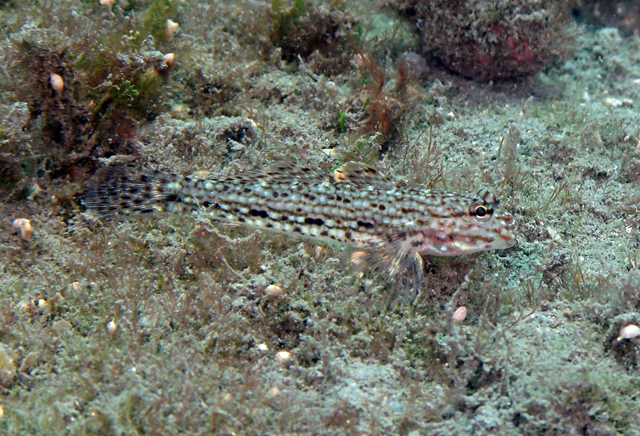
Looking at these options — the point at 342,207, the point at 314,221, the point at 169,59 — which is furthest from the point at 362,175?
the point at 169,59

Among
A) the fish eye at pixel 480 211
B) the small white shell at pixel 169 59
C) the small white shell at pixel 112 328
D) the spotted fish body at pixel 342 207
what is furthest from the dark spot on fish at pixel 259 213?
the small white shell at pixel 169 59

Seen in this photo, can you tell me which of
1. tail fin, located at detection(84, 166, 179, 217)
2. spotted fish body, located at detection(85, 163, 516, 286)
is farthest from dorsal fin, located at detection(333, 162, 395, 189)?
tail fin, located at detection(84, 166, 179, 217)

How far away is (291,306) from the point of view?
12.1 feet

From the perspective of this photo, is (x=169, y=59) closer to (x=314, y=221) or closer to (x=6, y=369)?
(x=314, y=221)

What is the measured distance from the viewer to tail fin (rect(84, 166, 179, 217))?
4.03m

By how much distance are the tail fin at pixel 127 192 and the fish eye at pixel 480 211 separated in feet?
8.85

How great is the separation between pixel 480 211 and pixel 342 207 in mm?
1180

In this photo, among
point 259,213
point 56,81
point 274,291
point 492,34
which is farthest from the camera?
point 492,34

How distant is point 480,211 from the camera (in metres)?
3.61

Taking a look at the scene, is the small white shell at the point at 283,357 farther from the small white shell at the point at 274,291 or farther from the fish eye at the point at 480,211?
the fish eye at the point at 480,211


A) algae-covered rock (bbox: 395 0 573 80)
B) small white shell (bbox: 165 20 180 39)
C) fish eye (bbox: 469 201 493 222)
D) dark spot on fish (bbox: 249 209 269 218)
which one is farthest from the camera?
algae-covered rock (bbox: 395 0 573 80)

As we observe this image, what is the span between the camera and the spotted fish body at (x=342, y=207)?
12.0 ft

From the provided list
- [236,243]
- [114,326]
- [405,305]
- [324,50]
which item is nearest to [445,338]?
[405,305]

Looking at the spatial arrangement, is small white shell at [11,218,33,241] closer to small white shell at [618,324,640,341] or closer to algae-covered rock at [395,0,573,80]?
small white shell at [618,324,640,341]
